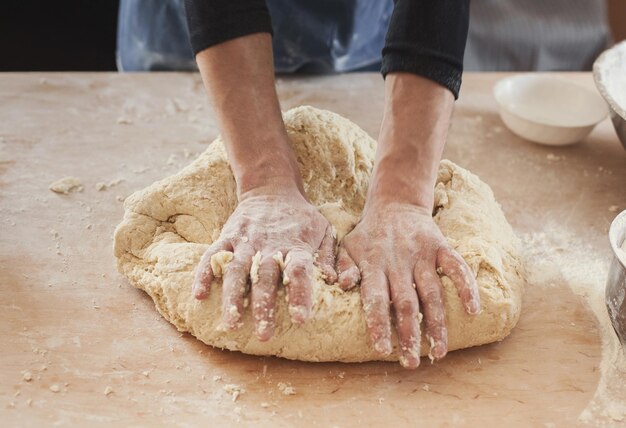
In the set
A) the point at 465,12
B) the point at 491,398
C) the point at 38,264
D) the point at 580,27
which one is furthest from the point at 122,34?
the point at 580,27

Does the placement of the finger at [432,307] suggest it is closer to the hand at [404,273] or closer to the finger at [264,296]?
the hand at [404,273]

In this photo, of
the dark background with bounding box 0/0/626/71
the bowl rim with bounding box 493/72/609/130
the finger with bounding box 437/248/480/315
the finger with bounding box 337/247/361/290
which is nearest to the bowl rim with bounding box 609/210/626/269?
the finger with bounding box 437/248/480/315

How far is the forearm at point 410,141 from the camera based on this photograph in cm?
143

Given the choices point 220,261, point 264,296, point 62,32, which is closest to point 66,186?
point 220,261

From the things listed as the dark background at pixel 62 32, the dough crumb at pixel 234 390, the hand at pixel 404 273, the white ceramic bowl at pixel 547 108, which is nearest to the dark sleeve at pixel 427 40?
the hand at pixel 404 273

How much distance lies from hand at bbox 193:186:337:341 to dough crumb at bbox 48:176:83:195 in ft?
1.84

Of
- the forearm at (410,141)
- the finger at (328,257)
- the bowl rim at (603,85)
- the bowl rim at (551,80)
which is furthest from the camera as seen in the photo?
the bowl rim at (551,80)

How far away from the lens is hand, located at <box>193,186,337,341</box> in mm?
1235

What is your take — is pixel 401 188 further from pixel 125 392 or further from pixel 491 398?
pixel 125 392

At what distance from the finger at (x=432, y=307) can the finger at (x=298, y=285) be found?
214 millimetres

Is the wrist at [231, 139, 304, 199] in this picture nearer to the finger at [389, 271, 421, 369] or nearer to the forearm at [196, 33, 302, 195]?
the forearm at [196, 33, 302, 195]

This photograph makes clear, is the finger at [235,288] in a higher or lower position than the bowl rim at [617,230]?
lower

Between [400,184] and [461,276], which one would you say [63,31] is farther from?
[461,276]

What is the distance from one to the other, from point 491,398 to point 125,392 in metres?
0.68
